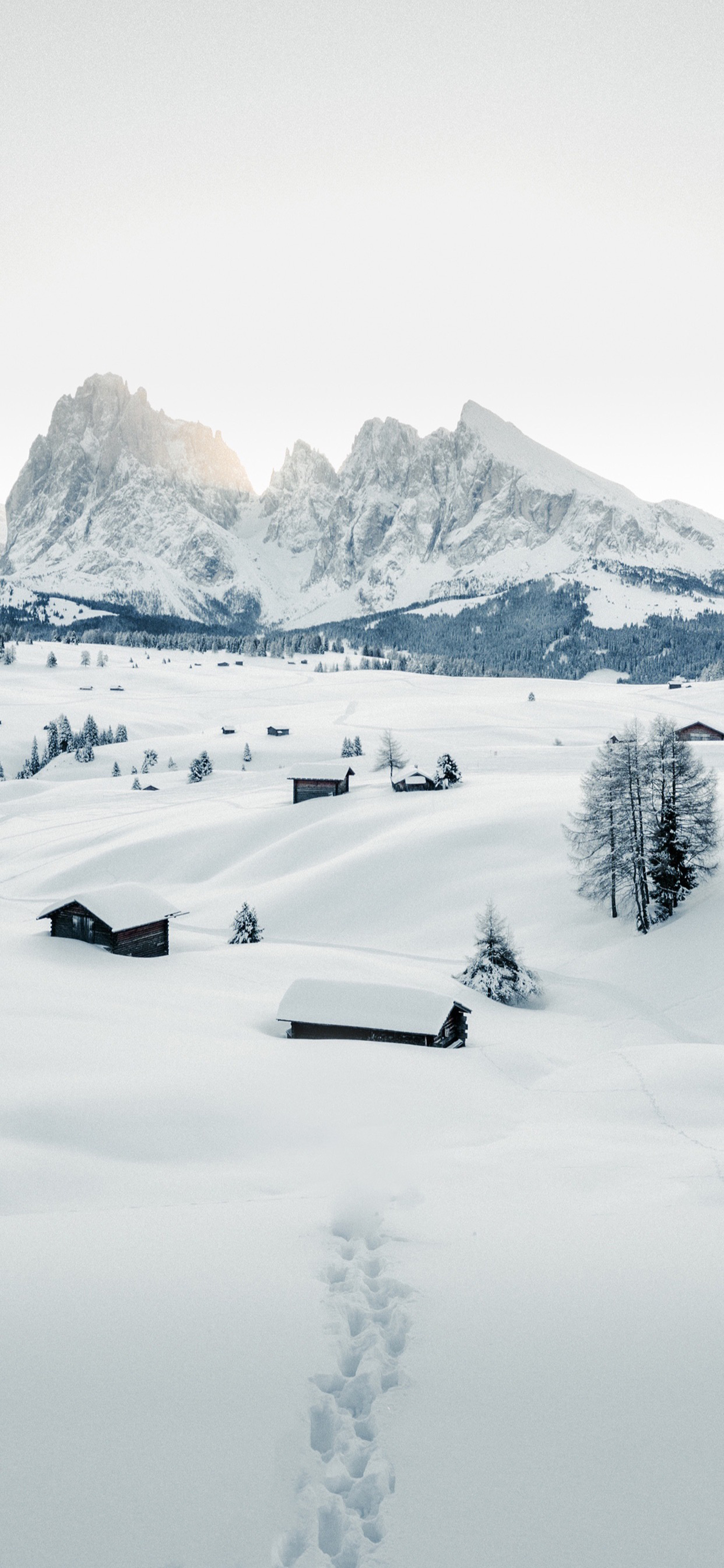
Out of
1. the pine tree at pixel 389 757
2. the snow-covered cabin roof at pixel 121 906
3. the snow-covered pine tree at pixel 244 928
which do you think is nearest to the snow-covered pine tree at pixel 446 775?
the pine tree at pixel 389 757

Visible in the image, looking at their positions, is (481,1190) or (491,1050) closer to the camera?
(481,1190)

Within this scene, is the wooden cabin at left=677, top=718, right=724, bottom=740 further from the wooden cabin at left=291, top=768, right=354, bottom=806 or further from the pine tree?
the wooden cabin at left=291, top=768, right=354, bottom=806

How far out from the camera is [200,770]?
91.2 meters

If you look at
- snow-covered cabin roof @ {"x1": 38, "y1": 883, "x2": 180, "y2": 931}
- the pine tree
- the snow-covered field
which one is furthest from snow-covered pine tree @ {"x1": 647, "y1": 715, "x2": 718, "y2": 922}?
the pine tree

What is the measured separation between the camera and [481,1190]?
11578 mm

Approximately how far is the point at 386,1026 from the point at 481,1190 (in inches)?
543

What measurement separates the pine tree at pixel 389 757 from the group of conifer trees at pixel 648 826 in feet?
125

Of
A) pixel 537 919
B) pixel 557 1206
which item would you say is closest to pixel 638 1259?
pixel 557 1206

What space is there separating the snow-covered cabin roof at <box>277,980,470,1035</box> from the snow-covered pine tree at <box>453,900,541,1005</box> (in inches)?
264

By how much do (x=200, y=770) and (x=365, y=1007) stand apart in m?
68.6

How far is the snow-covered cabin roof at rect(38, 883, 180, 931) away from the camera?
3344 cm

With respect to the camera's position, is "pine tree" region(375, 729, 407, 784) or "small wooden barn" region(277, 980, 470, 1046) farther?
"pine tree" region(375, 729, 407, 784)

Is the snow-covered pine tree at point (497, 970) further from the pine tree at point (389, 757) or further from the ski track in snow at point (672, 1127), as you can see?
the pine tree at point (389, 757)

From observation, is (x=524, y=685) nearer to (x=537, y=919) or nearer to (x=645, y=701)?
(x=645, y=701)
